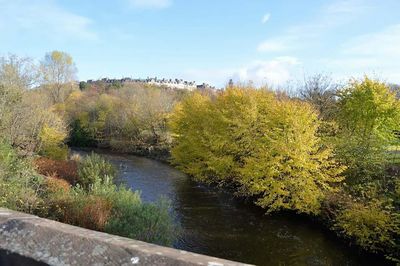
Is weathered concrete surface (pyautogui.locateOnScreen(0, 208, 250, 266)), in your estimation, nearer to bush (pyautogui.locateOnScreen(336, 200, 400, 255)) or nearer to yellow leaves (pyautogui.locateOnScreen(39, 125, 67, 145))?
bush (pyautogui.locateOnScreen(336, 200, 400, 255))

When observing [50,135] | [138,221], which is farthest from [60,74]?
[138,221]

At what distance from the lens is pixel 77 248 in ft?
6.82

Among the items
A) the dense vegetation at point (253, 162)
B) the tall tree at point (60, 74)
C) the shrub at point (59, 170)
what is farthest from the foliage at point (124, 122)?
the shrub at point (59, 170)

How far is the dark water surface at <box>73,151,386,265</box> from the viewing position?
13703 millimetres

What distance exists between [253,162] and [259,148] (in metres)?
1.30

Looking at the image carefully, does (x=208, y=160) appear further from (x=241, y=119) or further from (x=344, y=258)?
(x=344, y=258)

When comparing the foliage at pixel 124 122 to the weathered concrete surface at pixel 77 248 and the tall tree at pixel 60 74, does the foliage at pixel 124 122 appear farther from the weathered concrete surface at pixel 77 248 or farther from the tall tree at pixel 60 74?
the weathered concrete surface at pixel 77 248

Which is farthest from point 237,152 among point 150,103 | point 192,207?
point 150,103

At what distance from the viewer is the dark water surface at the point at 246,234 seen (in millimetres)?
13703

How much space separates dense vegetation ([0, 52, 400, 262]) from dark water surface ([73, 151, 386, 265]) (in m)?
0.78

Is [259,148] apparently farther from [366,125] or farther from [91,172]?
[366,125]

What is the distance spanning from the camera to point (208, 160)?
25250 millimetres

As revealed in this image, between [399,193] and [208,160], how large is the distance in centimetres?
1300

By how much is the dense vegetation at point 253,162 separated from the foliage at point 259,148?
0.07m
